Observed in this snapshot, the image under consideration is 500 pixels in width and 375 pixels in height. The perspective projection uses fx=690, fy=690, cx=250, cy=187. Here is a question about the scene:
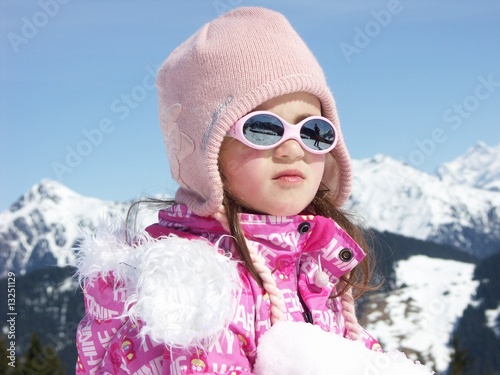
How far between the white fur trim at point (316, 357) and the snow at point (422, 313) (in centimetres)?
12015

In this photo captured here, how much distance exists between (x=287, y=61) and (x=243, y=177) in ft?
2.21

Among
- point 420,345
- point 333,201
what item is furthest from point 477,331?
point 333,201

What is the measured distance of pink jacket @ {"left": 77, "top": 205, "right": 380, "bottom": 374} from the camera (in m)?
3.13

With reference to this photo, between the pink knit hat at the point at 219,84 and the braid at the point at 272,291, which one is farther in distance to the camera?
the pink knit hat at the point at 219,84

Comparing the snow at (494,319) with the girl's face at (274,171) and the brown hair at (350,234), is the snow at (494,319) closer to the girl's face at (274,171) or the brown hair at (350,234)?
the brown hair at (350,234)

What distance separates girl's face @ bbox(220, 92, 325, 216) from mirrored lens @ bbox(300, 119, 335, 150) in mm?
57

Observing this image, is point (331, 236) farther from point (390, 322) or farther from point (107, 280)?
point (390, 322)

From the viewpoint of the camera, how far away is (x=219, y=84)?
11.8 ft

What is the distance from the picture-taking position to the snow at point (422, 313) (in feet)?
445

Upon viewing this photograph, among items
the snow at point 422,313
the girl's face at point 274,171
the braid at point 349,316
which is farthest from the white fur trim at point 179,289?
the snow at point 422,313

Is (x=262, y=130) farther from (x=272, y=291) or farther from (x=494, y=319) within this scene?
(x=494, y=319)

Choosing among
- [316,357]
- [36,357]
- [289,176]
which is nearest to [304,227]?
[289,176]

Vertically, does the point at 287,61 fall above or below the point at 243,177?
above

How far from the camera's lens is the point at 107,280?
3.48 metres
